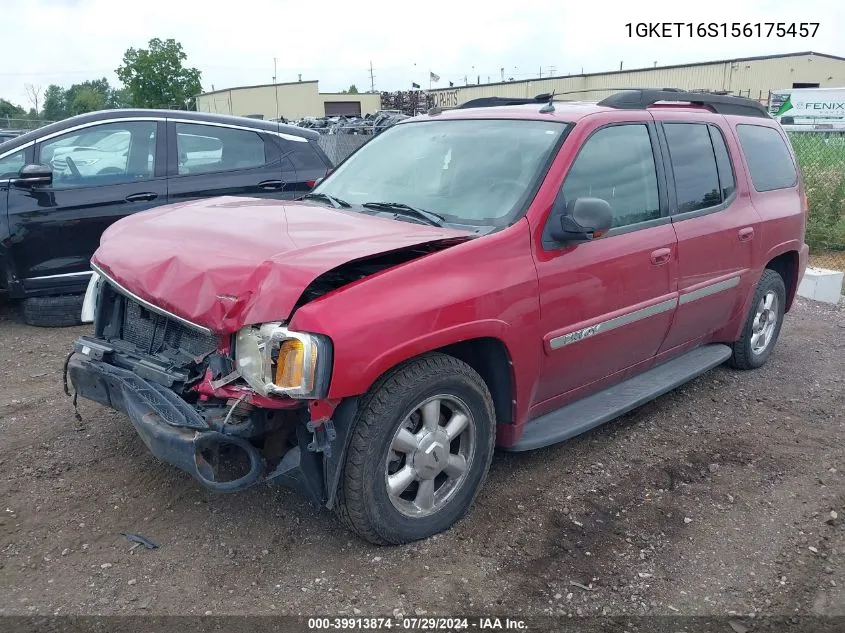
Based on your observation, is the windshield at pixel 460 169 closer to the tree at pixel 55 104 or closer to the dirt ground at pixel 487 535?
the dirt ground at pixel 487 535

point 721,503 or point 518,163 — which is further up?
point 518,163

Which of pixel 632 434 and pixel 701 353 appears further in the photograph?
pixel 701 353

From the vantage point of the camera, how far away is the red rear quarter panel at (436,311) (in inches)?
107

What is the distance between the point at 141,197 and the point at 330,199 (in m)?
2.97

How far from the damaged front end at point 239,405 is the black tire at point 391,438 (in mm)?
83

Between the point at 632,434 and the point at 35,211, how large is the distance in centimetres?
498

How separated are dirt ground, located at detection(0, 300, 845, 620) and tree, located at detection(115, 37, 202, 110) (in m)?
53.9

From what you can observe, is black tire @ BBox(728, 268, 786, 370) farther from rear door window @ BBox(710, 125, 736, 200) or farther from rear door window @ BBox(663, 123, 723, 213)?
rear door window @ BBox(663, 123, 723, 213)

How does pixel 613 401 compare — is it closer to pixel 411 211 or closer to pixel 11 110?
pixel 411 211

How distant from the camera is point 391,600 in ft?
9.43

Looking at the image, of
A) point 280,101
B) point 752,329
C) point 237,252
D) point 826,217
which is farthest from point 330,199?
point 280,101

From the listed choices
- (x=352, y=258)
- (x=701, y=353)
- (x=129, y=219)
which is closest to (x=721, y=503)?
(x=701, y=353)

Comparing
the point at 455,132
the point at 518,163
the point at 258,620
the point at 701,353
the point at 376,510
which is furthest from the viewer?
the point at 701,353

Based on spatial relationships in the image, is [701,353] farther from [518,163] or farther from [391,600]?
[391,600]
